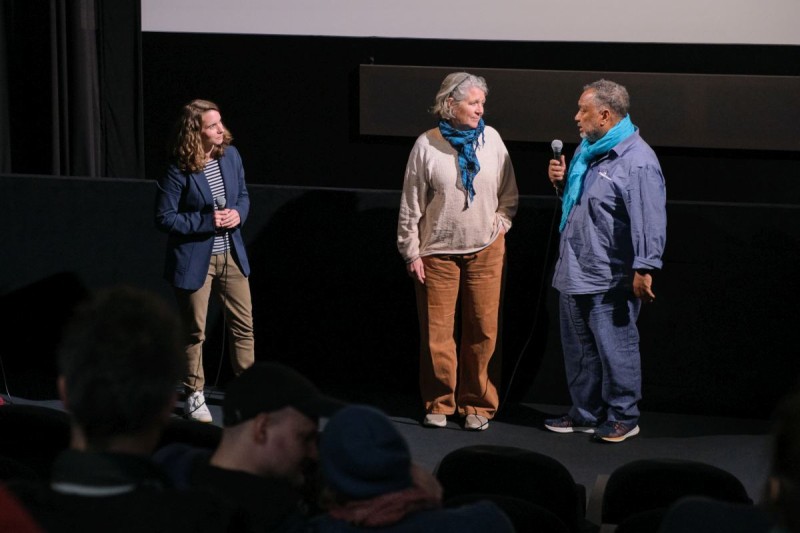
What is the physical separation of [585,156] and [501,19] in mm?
1191

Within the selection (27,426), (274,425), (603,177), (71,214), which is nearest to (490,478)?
(274,425)

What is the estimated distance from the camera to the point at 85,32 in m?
5.19

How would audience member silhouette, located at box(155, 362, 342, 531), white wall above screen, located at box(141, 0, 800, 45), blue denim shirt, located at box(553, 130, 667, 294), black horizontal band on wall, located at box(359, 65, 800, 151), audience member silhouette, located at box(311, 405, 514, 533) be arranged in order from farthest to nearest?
black horizontal band on wall, located at box(359, 65, 800, 151) → white wall above screen, located at box(141, 0, 800, 45) → blue denim shirt, located at box(553, 130, 667, 294) → audience member silhouette, located at box(155, 362, 342, 531) → audience member silhouette, located at box(311, 405, 514, 533)

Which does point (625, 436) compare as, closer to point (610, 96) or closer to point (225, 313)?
point (610, 96)

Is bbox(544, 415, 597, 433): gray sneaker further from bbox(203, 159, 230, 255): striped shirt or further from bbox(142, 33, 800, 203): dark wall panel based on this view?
bbox(203, 159, 230, 255): striped shirt

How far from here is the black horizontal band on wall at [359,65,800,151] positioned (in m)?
4.87

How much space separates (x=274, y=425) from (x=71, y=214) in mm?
3223

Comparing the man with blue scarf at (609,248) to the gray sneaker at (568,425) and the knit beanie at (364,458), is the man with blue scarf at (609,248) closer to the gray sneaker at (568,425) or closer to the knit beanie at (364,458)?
the gray sneaker at (568,425)

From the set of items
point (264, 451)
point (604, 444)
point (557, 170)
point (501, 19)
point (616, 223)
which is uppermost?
point (501, 19)

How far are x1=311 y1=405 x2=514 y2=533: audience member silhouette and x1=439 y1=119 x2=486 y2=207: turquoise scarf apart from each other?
2538mm

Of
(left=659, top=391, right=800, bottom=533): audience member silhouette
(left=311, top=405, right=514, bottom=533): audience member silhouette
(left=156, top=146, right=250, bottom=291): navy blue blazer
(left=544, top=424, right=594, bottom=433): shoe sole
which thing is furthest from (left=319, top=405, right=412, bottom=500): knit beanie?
(left=544, top=424, right=594, bottom=433): shoe sole

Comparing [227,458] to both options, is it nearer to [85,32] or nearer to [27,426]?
[27,426]

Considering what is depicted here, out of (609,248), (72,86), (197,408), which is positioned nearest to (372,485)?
(609,248)

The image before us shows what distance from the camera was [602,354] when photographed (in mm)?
4082
